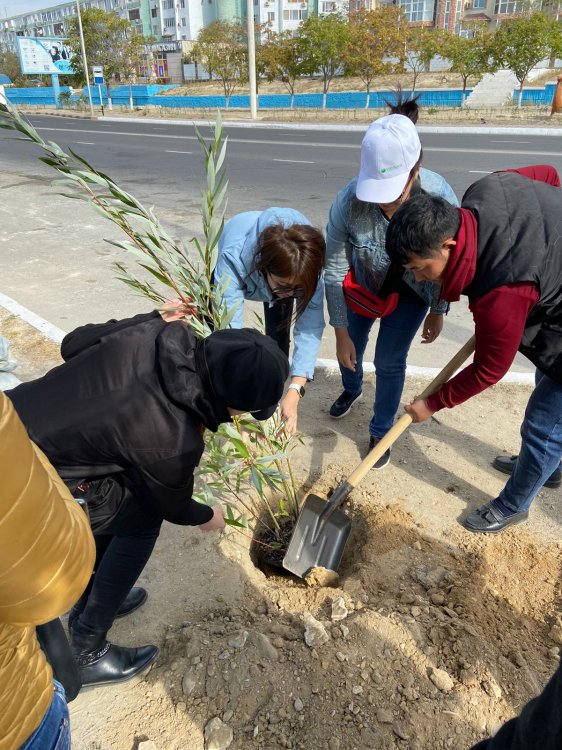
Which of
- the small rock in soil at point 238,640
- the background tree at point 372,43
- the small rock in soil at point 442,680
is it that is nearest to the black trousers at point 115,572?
the small rock in soil at point 238,640

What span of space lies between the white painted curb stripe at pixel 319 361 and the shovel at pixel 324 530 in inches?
53.9

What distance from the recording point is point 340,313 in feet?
10.3

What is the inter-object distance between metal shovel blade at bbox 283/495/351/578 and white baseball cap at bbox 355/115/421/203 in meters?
1.57

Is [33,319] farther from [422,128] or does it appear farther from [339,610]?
[422,128]

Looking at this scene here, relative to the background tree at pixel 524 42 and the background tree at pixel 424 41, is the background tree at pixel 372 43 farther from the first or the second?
the background tree at pixel 524 42

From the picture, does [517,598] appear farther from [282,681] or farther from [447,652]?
[282,681]

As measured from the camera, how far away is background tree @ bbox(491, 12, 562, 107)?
92.6ft

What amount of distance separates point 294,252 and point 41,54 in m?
58.3

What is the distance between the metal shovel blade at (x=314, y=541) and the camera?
9.29 feet

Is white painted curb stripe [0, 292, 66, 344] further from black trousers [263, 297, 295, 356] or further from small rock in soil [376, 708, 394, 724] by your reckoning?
small rock in soil [376, 708, 394, 724]

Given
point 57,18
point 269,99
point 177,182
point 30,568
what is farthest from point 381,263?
point 57,18

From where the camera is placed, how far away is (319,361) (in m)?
4.42

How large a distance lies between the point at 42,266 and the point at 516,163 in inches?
401

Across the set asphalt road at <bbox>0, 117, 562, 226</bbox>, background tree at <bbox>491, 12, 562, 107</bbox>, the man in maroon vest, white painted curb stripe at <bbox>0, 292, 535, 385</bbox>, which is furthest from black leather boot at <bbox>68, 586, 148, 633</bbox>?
background tree at <bbox>491, 12, 562, 107</bbox>
